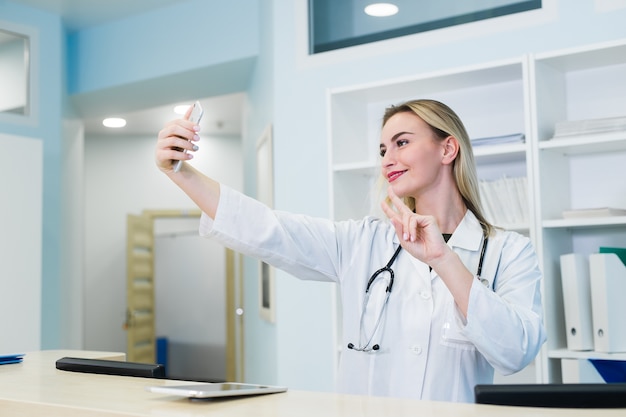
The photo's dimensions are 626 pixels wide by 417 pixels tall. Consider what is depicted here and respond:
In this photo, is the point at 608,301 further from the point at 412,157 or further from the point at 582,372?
the point at 412,157

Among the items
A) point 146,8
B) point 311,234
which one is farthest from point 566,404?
point 146,8

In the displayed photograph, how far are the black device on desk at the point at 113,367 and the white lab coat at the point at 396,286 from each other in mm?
344

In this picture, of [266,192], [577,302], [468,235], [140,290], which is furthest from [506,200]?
[140,290]

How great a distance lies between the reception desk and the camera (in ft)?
3.75

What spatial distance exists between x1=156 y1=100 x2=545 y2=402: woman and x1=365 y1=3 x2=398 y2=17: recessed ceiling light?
1514 millimetres

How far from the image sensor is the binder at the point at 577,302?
2.50 meters

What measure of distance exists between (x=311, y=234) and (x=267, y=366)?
2.49 meters

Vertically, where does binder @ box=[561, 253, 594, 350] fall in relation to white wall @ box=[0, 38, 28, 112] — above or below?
below

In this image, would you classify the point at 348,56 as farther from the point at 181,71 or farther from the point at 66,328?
the point at 66,328

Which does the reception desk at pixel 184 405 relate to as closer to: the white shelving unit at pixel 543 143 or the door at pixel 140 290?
the white shelving unit at pixel 543 143

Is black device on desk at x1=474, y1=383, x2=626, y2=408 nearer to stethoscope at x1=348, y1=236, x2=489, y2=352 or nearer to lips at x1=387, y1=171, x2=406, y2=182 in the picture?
stethoscope at x1=348, y1=236, x2=489, y2=352

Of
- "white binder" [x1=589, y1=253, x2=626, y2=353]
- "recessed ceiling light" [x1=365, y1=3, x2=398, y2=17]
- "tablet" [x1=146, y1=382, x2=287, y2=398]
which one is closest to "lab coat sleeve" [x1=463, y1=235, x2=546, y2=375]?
"tablet" [x1=146, y1=382, x2=287, y2=398]

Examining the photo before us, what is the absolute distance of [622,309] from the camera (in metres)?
2.46

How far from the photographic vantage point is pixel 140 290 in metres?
8.45
